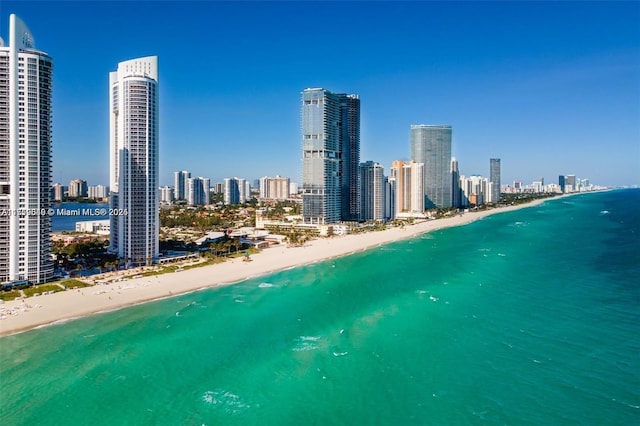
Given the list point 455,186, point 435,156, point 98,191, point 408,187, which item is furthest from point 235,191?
point 455,186

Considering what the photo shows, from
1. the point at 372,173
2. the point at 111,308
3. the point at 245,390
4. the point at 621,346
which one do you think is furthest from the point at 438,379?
the point at 372,173

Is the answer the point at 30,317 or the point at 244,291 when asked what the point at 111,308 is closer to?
the point at 30,317

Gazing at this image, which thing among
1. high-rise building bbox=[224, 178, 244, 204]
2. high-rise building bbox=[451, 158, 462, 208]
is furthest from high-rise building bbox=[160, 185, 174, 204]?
high-rise building bbox=[451, 158, 462, 208]

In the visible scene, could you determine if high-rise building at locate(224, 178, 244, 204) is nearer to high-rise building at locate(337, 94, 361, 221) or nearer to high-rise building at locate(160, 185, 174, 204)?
high-rise building at locate(160, 185, 174, 204)

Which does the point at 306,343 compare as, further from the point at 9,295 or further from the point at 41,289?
the point at 9,295

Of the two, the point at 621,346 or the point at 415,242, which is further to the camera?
the point at 415,242

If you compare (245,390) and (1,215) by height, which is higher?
(1,215)
